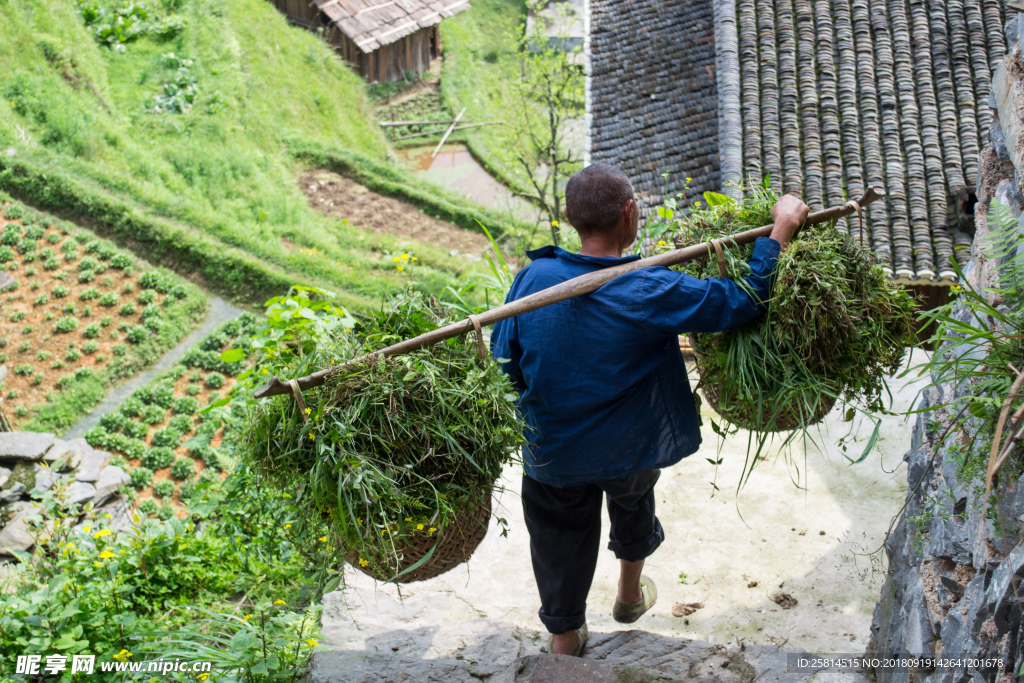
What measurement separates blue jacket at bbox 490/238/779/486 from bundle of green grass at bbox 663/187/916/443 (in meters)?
0.09

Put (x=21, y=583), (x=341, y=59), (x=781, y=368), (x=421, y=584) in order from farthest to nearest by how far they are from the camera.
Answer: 1. (x=341, y=59)
2. (x=21, y=583)
3. (x=421, y=584)
4. (x=781, y=368)

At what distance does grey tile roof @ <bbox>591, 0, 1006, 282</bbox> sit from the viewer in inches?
270

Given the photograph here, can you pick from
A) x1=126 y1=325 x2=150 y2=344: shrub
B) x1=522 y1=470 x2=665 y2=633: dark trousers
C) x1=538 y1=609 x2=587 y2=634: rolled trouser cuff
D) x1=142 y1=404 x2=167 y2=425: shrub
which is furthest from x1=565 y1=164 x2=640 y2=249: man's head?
x1=126 y1=325 x2=150 y2=344: shrub

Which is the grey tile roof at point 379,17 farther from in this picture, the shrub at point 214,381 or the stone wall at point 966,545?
the stone wall at point 966,545

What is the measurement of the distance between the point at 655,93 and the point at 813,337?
25.5 ft

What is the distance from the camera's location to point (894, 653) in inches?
96.8

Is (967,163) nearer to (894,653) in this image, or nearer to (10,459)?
(894,653)

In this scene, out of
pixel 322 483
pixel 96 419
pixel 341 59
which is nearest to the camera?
pixel 322 483

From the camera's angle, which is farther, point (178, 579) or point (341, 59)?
point (341, 59)

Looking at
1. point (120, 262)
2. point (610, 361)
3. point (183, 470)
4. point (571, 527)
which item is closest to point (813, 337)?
point (610, 361)

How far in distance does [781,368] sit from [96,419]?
25.3 feet

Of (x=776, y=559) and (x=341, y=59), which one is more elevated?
(x=341, y=59)

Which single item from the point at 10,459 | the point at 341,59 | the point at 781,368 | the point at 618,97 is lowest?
the point at 10,459

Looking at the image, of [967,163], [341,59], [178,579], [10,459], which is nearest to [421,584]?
[178,579]
